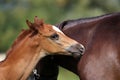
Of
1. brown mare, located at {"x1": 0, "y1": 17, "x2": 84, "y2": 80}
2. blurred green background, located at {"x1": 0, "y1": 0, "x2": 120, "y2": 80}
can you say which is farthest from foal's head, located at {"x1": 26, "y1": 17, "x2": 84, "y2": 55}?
blurred green background, located at {"x1": 0, "y1": 0, "x2": 120, "y2": 80}

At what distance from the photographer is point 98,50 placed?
5895 mm

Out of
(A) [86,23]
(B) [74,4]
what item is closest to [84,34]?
(A) [86,23]

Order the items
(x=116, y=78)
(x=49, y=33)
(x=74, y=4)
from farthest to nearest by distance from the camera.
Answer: (x=74, y=4) < (x=49, y=33) < (x=116, y=78)

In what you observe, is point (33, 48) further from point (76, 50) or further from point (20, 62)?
point (76, 50)

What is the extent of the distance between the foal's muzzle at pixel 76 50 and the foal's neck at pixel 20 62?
355mm

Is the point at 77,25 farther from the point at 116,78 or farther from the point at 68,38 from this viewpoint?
the point at 116,78

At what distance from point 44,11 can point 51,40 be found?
10139mm

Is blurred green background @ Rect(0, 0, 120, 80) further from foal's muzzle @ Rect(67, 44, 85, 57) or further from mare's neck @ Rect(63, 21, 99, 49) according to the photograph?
foal's muzzle @ Rect(67, 44, 85, 57)

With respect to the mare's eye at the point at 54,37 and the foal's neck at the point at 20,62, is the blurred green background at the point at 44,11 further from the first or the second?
the mare's eye at the point at 54,37

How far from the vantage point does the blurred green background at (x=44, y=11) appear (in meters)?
16.1

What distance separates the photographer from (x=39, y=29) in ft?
20.1

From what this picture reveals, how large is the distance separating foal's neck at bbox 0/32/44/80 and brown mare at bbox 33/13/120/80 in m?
0.29

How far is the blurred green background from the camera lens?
1606cm

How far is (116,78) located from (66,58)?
2.50 feet
